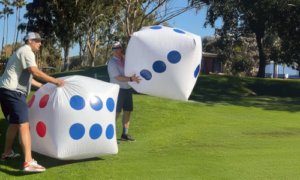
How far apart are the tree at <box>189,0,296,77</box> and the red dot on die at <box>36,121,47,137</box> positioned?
56.2ft

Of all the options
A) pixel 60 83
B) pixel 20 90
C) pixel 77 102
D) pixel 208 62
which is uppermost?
pixel 208 62

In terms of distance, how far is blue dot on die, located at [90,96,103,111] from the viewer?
509 cm

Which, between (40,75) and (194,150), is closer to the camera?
(40,75)

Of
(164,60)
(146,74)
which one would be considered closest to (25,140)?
(146,74)

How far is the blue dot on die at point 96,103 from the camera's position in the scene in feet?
16.7

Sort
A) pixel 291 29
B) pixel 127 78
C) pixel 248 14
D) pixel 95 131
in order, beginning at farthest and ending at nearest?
pixel 248 14 < pixel 291 29 < pixel 127 78 < pixel 95 131

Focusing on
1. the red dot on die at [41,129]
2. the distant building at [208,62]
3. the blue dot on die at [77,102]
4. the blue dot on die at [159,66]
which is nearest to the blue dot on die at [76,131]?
the blue dot on die at [77,102]

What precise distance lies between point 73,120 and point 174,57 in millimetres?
2002

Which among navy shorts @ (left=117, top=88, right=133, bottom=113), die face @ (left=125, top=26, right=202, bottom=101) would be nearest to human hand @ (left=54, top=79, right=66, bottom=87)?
die face @ (left=125, top=26, right=202, bottom=101)

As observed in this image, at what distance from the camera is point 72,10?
3406 centimetres

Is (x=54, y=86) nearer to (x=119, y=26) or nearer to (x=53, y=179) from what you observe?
(x=53, y=179)

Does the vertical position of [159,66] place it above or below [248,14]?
below

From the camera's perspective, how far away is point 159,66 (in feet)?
19.6

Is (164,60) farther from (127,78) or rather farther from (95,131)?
(95,131)
